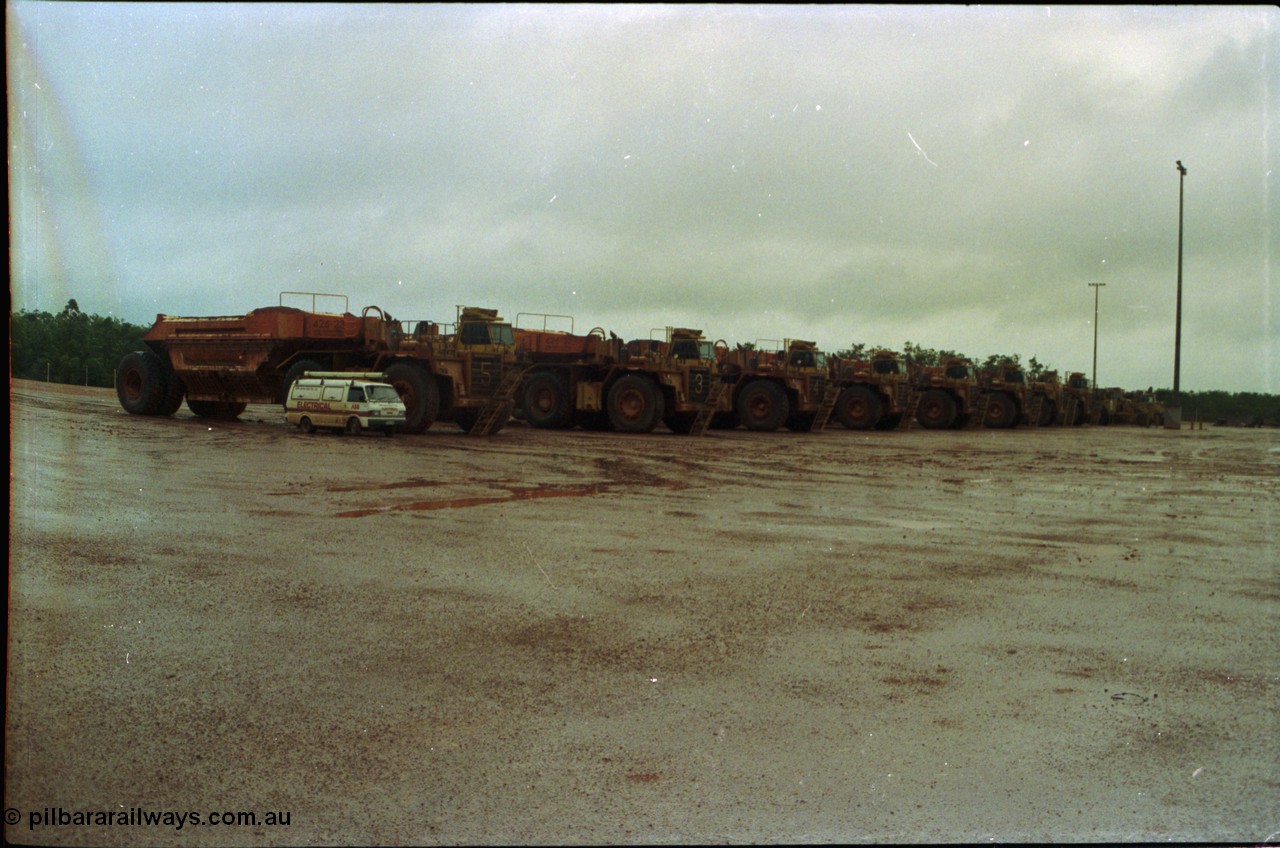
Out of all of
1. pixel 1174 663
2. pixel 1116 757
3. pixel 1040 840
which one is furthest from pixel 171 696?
pixel 1174 663

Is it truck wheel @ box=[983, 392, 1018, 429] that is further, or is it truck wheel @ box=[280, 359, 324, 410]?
truck wheel @ box=[983, 392, 1018, 429]

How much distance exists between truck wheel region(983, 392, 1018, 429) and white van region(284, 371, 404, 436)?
107ft

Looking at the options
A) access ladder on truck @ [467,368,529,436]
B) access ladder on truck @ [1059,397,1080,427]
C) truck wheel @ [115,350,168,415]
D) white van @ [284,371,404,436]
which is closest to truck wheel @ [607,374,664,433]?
access ladder on truck @ [467,368,529,436]

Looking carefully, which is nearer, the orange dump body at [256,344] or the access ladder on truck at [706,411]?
the orange dump body at [256,344]

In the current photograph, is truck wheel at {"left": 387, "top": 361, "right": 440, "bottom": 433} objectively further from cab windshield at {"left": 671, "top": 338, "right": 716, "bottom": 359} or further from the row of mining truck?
cab windshield at {"left": 671, "top": 338, "right": 716, "bottom": 359}

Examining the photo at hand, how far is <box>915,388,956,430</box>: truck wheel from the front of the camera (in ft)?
142

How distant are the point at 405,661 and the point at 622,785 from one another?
82.8 inches

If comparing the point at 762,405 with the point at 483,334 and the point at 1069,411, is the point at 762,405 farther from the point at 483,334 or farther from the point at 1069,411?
the point at 1069,411

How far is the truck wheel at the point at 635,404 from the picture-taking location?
28281 mm

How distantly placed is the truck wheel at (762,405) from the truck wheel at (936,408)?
11.5 meters

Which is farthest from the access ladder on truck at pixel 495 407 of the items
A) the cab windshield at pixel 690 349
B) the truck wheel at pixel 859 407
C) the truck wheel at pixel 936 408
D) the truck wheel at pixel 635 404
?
the truck wheel at pixel 936 408

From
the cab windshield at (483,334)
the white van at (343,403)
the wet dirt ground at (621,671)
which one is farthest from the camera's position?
the cab windshield at (483,334)

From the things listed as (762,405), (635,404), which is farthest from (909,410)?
(635,404)

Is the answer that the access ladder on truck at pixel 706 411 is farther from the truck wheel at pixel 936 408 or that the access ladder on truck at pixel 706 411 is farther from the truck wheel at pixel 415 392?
the truck wheel at pixel 936 408
